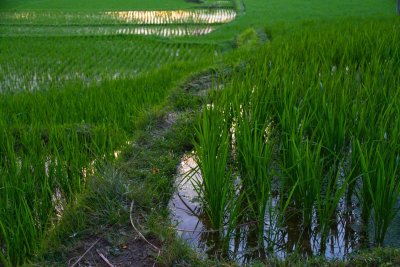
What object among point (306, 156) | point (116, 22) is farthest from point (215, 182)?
point (116, 22)

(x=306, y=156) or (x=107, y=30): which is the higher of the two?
(x=306, y=156)

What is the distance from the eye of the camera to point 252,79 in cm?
371

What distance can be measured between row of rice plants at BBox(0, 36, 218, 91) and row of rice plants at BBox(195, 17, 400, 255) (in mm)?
3407

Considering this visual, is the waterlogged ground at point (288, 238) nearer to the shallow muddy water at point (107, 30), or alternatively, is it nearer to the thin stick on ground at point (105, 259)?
the thin stick on ground at point (105, 259)

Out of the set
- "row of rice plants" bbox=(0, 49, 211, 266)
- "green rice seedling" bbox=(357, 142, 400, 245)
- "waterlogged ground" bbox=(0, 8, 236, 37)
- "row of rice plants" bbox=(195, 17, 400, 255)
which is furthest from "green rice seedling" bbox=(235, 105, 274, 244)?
"waterlogged ground" bbox=(0, 8, 236, 37)

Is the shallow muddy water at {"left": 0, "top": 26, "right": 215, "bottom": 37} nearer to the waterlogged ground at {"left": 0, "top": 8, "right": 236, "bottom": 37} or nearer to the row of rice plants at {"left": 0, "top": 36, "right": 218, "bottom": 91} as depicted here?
the waterlogged ground at {"left": 0, "top": 8, "right": 236, "bottom": 37}

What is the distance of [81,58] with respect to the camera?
7.55m

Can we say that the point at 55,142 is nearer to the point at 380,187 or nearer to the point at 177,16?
the point at 380,187

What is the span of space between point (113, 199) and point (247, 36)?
5801 mm

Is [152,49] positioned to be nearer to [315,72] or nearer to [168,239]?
[315,72]


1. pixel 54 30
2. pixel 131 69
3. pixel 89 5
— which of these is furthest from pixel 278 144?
pixel 89 5

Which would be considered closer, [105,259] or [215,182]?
[105,259]

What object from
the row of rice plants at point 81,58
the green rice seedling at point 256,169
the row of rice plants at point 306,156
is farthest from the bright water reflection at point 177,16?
the green rice seedling at point 256,169

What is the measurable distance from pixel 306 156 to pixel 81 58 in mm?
5852
